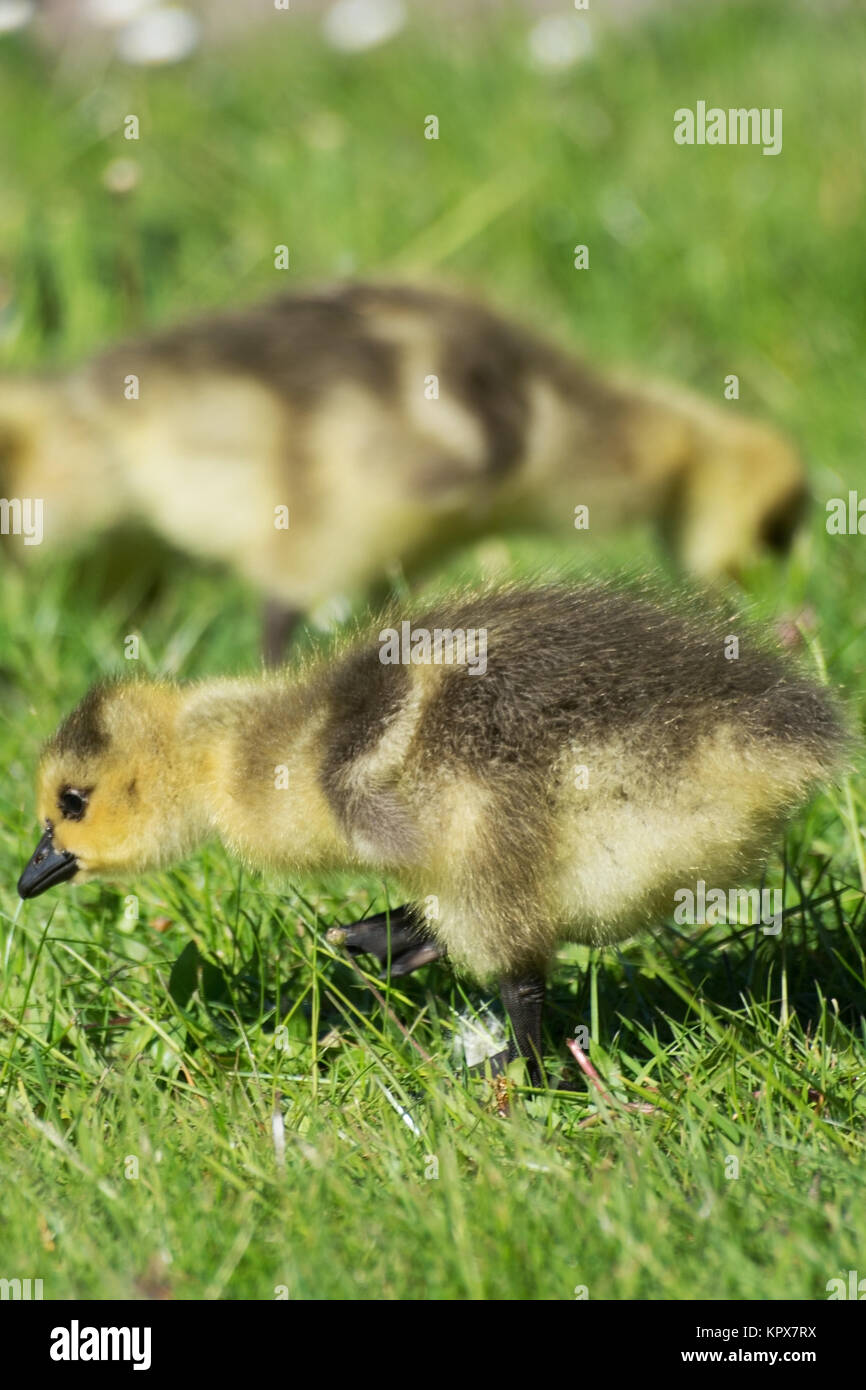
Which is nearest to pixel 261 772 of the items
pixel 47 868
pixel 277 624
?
pixel 47 868

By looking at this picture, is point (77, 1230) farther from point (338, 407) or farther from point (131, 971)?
point (338, 407)

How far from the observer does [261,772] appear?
1938mm

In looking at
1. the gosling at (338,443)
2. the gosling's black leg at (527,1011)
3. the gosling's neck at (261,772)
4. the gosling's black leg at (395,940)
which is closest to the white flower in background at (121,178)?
the gosling at (338,443)

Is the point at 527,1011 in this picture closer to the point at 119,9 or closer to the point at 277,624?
the point at 277,624

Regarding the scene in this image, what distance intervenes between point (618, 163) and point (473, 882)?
370cm

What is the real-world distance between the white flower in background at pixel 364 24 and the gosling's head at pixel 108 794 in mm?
3930

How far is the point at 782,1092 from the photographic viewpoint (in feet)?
5.71

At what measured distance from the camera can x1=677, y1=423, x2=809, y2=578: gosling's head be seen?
3.84 meters

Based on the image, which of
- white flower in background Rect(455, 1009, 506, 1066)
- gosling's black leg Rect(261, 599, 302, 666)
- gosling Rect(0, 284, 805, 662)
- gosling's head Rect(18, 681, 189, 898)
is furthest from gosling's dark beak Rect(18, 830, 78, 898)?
gosling's black leg Rect(261, 599, 302, 666)

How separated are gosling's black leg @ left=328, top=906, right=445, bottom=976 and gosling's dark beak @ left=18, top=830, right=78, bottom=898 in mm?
315

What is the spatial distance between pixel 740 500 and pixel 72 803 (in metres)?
2.22

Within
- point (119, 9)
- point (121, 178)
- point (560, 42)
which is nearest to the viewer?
point (121, 178)

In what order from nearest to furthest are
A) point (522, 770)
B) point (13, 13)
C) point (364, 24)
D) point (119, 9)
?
point (522, 770) < point (13, 13) < point (119, 9) < point (364, 24)

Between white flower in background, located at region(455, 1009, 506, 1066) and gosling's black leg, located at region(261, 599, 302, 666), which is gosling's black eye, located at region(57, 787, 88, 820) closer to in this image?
white flower in background, located at region(455, 1009, 506, 1066)
